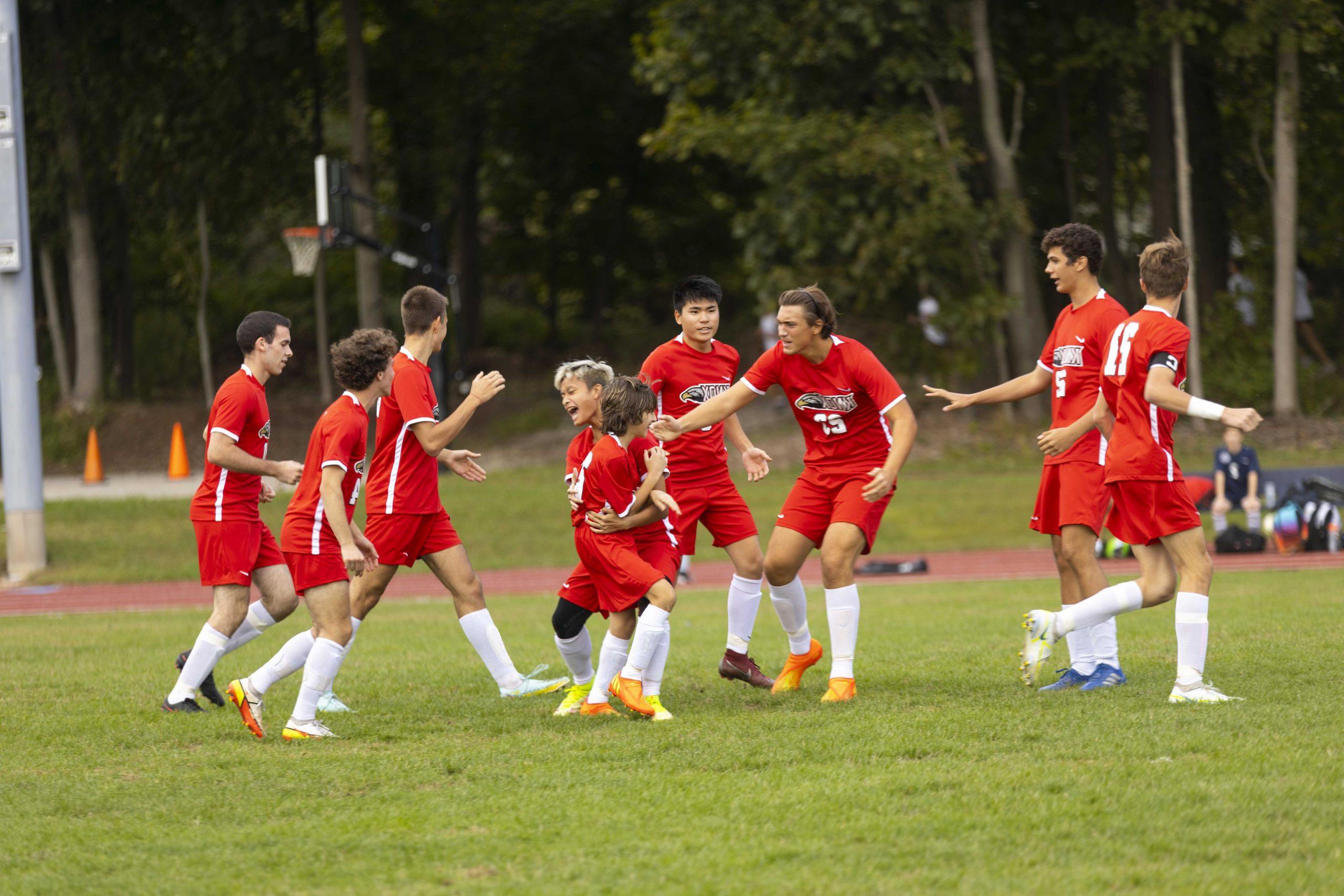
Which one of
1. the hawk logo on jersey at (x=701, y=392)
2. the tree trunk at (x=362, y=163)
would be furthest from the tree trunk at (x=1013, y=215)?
the hawk logo on jersey at (x=701, y=392)

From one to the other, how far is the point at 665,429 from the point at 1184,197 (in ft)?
56.9

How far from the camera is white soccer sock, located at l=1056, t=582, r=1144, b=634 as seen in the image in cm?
644

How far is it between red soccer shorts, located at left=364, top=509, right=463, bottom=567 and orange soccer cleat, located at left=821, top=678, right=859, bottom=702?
2123 millimetres

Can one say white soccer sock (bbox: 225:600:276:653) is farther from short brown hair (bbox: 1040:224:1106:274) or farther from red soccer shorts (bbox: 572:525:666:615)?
short brown hair (bbox: 1040:224:1106:274)

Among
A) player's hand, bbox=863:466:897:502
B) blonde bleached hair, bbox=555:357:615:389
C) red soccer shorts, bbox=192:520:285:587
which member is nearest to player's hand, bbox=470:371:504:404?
blonde bleached hair, bbox=555:357:615:389

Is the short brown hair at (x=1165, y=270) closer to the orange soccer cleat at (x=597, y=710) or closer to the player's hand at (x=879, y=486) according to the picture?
the player's hand at (x=879, y=486)

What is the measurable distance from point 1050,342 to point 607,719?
3022 mm

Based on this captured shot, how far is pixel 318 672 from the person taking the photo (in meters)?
6.23

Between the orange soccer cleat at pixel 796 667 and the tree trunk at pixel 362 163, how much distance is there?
20.3m

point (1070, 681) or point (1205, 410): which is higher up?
point (1205, 410)

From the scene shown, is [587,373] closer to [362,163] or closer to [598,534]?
[598,534]

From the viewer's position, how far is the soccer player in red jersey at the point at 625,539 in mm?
6336

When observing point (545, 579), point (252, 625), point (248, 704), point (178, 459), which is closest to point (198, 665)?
point (252, 625)

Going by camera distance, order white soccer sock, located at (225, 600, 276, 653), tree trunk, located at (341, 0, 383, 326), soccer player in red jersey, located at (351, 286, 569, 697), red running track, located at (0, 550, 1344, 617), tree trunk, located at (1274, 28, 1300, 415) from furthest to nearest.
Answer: tree trunk, located at (341, 0, 383, 326), tree trunk, located at (1274, 28, 1300, 415), red running track, located at (0, 550, 1344, 617), white soccer sock, located at (225, 600, 276, 653), soccer player in red jersey, located at (351, 286, 569, 697)
